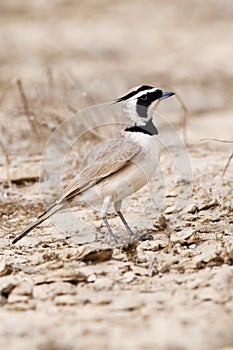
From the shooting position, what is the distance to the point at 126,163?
13.1 feet

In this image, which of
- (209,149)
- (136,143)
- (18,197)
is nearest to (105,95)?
(209,149)

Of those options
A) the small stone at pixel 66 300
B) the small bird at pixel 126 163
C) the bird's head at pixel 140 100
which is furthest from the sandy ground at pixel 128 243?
the bird's head at pixel 140 100

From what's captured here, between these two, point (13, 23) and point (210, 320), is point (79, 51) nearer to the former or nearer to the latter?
point (13, 23)

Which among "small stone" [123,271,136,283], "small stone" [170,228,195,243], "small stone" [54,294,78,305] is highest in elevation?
"small stone" [54,294,78,305]

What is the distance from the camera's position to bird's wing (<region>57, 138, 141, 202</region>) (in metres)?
3.99

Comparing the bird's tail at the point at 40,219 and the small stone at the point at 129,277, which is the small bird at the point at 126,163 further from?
the small stone at the point at 129,277

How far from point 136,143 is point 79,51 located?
824cm

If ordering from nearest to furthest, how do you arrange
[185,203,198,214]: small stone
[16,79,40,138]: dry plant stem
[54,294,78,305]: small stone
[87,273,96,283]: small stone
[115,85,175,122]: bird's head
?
[54,294,78,305]: small stone → [87,273,96,283]: small stone → [115,85,175,122]: bird's head → [185,203,198,214]: small stone → [16,79,40,138]: dry plant stem

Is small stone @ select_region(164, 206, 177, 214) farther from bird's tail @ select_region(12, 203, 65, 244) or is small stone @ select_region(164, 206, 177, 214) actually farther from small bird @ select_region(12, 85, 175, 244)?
bird's tail @ select_region(12, 203, 65, 244)

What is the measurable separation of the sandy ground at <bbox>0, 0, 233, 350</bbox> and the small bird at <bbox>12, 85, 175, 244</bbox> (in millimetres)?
301

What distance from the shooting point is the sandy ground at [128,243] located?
2.87 metres

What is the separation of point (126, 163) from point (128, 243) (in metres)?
0.48

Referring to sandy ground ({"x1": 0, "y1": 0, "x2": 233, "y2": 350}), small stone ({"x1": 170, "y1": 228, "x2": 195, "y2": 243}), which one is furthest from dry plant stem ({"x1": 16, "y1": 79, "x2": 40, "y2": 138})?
small stone ({"x1": 170, "y1": 228, "x2": 195, "y2": 243})

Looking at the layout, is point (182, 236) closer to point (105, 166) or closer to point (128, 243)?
point (128, 243)
